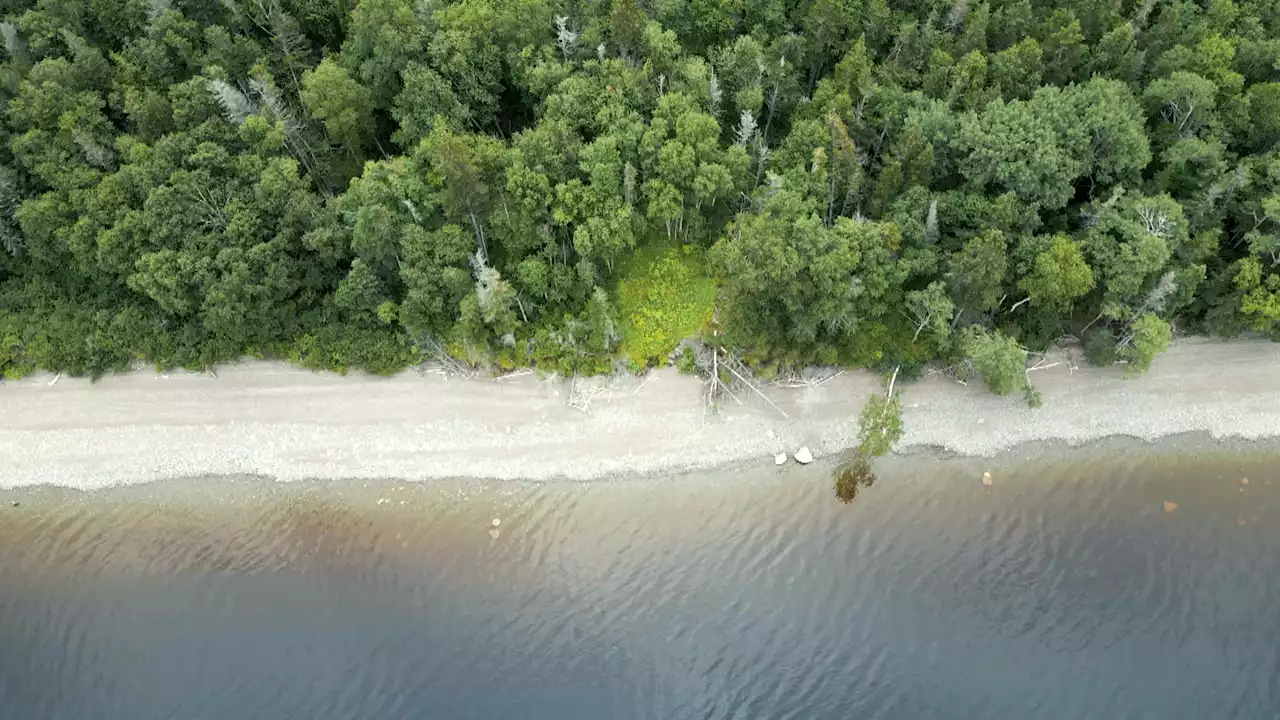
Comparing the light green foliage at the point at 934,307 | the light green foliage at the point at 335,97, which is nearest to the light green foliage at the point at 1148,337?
the light green foliage at the point at 934,307

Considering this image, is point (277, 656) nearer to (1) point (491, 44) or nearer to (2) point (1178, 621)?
(1) point (491, 44)

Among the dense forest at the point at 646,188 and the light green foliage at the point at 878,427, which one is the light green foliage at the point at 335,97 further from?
the light green foliage at the point at 878,427

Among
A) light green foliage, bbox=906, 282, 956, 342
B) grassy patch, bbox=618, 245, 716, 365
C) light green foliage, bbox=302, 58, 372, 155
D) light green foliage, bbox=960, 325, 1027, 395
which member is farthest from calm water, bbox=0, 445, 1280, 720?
light green foliage, bbox=302, 58, 372, 155

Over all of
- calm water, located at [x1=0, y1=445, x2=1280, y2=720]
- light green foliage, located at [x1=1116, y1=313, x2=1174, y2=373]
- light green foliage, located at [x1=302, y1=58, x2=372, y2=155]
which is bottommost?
calm water, located at [x1=0, y1=445, x2=1280, y2=720]

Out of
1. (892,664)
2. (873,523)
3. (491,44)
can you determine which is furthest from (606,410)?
(491,44)

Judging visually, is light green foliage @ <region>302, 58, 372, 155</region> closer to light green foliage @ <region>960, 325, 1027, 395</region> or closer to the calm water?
the calm water

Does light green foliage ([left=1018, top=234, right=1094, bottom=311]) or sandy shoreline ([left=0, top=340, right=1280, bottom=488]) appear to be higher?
light green foliage ([left=1018, top=234, right=1094, bottom=311])

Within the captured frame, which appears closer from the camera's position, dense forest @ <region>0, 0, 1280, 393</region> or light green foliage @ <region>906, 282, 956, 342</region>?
light green foliage @ <region>906, 282, 956, 342</region>
